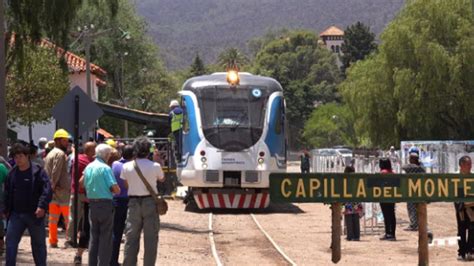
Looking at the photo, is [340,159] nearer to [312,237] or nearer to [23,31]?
[312,237]

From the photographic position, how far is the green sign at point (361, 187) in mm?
15305

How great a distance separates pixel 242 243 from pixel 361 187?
6811mm

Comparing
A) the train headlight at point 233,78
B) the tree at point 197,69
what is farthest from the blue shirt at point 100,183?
the tree at point 197,69

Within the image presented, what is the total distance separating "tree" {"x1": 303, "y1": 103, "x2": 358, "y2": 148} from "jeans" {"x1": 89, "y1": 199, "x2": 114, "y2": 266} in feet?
324

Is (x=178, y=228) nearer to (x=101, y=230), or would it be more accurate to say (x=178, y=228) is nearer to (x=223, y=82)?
(x=223, y=82)

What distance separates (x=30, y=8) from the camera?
21.3 metres

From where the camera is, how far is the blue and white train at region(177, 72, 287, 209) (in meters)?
28.7

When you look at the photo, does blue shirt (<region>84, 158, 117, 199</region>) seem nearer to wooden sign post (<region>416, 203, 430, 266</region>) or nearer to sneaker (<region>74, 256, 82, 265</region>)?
sneaker (<region>74, 256, 82, 265</region>)

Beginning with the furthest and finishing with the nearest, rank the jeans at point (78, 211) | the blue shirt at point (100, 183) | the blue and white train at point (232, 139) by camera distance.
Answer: the blue and white train at point (232, 139)
the jeans at point (78, 211)
the blue shirt at point (100, 183)

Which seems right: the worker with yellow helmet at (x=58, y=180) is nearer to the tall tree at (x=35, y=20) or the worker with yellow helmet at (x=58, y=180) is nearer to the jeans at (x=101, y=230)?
the tall tree at (x=35, y=20)

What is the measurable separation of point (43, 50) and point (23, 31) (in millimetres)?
22289

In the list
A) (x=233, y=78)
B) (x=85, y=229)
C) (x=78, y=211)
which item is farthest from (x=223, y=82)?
(x=85, y=229)

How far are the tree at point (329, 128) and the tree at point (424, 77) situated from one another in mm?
53747

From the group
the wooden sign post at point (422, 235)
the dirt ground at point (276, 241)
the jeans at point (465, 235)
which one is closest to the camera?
the wooden sign post at point (422, 235)
